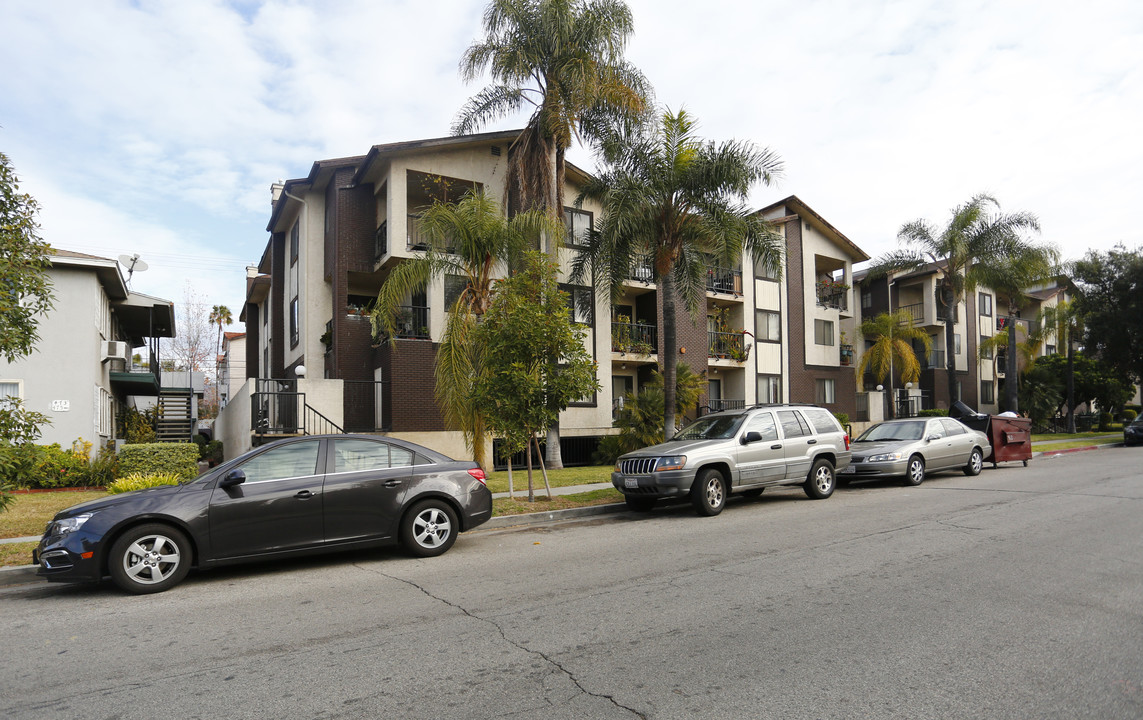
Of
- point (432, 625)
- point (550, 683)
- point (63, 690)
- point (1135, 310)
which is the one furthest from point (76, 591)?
point (1135, 310)

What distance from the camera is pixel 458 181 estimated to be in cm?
2181

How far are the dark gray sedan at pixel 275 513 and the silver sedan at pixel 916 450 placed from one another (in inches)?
380

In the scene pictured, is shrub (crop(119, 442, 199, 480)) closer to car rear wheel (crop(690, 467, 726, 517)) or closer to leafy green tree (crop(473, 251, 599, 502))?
leafy green tree (crop(473, 251, 599, 502))

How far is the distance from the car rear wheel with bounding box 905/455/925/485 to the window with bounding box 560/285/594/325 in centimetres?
1010

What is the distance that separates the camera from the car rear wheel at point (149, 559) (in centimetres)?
702

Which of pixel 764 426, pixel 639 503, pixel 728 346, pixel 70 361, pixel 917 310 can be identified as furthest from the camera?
pixel 917 310

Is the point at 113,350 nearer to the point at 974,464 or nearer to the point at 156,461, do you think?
the point at 156,461

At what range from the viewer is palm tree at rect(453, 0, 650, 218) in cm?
1839

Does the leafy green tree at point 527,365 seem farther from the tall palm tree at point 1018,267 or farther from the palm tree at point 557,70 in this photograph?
the tall palm tree at point 1018,267

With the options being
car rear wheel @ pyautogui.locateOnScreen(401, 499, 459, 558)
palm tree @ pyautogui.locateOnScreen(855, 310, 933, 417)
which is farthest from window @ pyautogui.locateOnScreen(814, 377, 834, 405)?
car rear wheel @ pyautogui.locateOnScreen(401, 499, 459, 558)

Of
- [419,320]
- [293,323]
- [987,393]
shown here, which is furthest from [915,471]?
[987,393]

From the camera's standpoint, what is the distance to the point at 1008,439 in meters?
19.5

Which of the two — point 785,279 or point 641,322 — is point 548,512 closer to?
point 641,322

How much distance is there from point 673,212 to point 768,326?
565 inches
